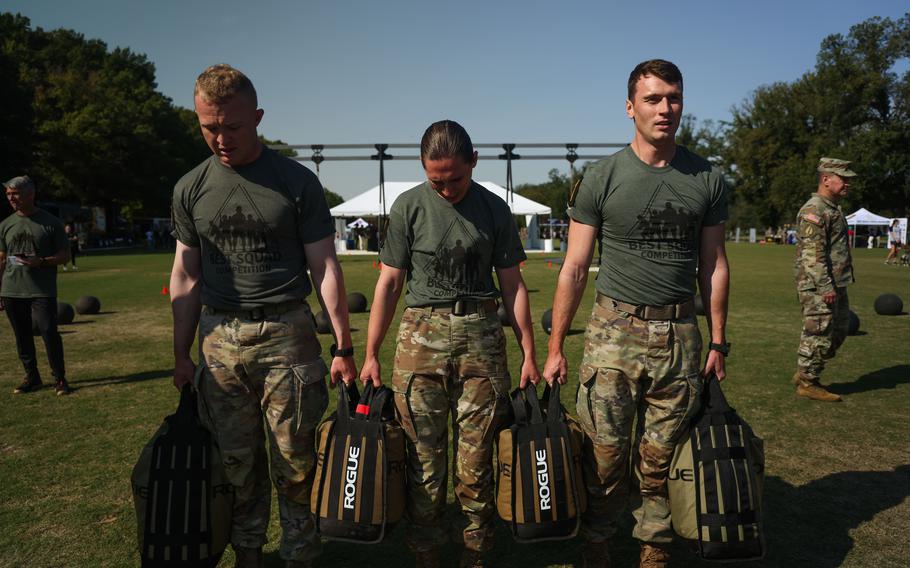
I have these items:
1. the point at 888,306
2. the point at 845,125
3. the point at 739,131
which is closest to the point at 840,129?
the point at 845,125

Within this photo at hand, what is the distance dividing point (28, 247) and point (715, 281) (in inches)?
295

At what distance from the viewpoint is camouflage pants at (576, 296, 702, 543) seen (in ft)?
11.2

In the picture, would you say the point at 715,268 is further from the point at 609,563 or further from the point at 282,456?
the point at 282,456

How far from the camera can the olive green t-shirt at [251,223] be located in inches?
126

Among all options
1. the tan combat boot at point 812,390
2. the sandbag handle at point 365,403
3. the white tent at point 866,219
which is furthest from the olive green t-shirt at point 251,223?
the white tent at point 866,219

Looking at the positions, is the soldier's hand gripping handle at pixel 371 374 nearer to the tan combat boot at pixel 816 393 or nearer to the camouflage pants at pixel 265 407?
the camouflage pants at pixel 265 407

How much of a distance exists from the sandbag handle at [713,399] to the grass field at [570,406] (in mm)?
1036

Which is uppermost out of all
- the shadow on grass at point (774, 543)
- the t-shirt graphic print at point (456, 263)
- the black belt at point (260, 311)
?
the t-shirt graphic print at point (456, 263)

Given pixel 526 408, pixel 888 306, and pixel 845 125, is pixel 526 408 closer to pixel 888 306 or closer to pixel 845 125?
pixel 888 306

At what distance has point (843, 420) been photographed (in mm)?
6297

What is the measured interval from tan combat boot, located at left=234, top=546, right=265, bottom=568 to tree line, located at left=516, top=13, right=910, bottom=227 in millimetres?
63106

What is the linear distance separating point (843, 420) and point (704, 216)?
4.19 meters

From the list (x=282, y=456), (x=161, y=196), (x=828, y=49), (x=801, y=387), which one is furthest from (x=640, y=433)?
(x=828, y=49)

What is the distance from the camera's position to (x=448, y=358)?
11.1 ft
